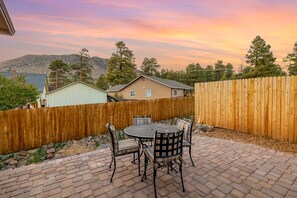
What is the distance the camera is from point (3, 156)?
198 inches

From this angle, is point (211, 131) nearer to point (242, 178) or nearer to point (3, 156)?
point (242, 178)

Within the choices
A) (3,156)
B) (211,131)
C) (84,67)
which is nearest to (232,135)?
(211,131)

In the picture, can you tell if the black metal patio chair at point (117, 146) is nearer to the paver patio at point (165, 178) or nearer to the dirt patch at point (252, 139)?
the paver patio at point (165, 178)

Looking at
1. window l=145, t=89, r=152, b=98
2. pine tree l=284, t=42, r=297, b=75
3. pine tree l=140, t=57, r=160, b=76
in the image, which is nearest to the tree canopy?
window l=145, t=89, r=152, b=98

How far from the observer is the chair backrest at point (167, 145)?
99.3 inches

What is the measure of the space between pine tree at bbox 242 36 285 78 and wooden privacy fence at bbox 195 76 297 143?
2024cm

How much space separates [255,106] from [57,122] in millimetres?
7223

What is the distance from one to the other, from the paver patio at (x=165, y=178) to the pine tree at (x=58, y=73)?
3594 centimetres

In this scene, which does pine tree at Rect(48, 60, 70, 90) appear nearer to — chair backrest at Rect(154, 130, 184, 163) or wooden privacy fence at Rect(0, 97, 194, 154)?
wooden privacy fence at Rect(0, 97, 194, 154)

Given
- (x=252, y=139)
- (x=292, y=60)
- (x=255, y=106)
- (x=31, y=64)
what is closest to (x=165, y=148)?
(x=252, y=139)

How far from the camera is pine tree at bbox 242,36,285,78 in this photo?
72.6ft

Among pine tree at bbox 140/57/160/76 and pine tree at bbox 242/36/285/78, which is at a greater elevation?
pine tree at bbox 140/57/160/76

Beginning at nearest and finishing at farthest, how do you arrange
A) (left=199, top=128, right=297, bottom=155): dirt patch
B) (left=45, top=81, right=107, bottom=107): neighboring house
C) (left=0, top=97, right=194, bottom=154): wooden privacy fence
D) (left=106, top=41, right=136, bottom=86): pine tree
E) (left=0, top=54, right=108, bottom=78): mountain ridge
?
(left=199, top=128, right=297, bottom=155): dirt patch, (left=0, top=97, right=194, bottom=154): wooden privacy fence, (left=45, top=81, right=107, bottom=107): neighboring house, (left=106, top=41, right=136, bottom=86): pine tree, (left=0, top=54, right=108, bottom=78): mountain ridge

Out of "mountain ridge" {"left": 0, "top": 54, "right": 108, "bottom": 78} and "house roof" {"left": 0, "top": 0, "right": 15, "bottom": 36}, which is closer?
"house roof" {"left": 0, "top": 0, "right": 15, "bottom": 36}
